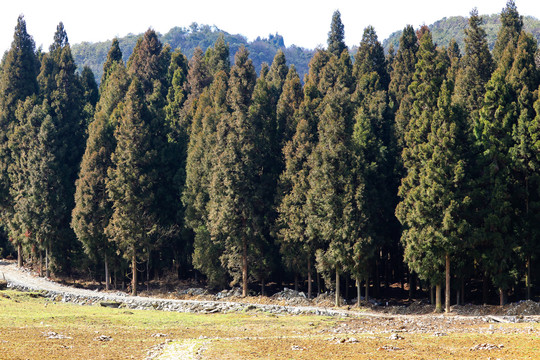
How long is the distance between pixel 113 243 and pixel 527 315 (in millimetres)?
37810

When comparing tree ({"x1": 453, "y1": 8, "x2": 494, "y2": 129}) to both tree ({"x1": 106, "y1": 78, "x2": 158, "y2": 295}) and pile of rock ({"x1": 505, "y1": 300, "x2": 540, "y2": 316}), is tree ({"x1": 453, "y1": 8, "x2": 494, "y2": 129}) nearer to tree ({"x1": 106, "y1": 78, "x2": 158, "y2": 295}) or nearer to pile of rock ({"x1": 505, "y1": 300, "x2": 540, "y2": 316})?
pile of rock ({"x1": 505, "y1": 300, "x2": 540, "y2": 316})

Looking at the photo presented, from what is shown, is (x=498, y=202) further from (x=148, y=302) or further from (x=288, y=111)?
(x=148, y=302)

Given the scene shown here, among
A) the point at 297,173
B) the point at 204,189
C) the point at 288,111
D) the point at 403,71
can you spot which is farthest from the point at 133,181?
the point at 403,71

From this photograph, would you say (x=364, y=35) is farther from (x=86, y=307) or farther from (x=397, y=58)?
(x=86, y=307)

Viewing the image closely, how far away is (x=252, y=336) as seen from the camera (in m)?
34.7

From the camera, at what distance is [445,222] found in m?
45.5

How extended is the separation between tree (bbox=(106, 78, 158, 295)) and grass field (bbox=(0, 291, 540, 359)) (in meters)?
13.6

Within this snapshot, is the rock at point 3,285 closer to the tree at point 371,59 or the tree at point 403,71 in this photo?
the tree at point 403,71

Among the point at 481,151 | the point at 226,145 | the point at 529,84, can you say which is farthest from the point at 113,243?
the point at 529,84

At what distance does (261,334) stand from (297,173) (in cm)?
2186

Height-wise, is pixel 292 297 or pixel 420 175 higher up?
pixel 420 175

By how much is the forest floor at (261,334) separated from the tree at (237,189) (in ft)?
28.0

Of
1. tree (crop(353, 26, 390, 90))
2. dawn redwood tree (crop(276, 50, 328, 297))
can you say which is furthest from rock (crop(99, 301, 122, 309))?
tree (crop(353, 26, 390, 90))

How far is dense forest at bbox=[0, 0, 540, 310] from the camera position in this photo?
4728cm
